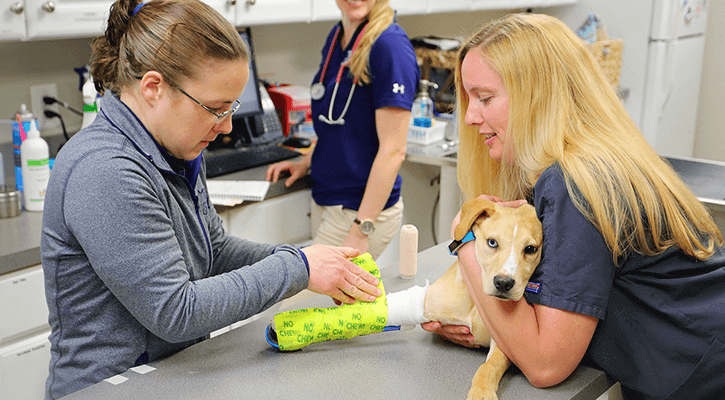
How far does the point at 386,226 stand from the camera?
85.3 inches

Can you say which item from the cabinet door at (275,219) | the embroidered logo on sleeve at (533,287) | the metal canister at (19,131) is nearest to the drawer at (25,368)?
the metal canister at (19,131)

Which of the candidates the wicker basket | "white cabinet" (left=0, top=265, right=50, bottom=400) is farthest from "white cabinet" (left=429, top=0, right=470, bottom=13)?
"white cabinet" (left=0, top=265, right=50, bottom=400)

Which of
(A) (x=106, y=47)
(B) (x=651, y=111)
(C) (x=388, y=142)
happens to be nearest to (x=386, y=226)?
(C) (x=388, y=142)

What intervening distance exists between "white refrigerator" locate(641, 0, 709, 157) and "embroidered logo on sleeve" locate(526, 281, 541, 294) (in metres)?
3.07

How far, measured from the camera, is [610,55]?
11.6 ft

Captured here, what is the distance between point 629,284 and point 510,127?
32 centimetres

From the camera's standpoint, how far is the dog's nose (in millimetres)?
1039

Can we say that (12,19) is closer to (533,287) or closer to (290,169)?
(290,169)

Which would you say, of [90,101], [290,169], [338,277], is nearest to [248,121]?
[290,169]

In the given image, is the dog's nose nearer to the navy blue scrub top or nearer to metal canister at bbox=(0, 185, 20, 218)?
the navy blue scrub top

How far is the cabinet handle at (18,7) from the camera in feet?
5.82

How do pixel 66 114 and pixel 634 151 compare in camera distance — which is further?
pixel 66 114

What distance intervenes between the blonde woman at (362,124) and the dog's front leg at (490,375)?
0.98 meters

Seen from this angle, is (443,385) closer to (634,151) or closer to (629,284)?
(629,284)
